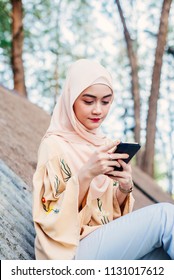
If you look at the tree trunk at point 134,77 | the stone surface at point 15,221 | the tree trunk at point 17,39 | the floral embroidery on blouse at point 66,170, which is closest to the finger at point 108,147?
the floral embroidery on blouse at point 66,170

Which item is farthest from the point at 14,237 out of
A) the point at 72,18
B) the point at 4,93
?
the point at 72,18

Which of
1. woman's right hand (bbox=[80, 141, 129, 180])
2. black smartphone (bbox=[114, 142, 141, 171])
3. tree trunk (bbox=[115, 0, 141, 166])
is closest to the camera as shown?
woman's right hand (bbox=[80, 141, 129, 180])

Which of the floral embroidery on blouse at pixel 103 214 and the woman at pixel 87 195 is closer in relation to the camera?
the woman at pixel 87 195

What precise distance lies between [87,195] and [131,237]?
1.07ft

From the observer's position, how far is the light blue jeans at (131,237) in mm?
2562

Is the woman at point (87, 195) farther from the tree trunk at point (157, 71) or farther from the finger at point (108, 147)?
the tree trunk at point (157, 71)

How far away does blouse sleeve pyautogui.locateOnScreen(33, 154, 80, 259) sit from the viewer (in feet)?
8.29

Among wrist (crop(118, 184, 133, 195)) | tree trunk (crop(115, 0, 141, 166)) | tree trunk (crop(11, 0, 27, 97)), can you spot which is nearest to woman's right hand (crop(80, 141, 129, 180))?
wrist (crop(118, 184, 133, 195))

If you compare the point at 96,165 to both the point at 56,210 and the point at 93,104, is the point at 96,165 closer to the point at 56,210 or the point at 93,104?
the point at 56,210

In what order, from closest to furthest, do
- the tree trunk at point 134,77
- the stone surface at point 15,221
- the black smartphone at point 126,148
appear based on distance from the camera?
→ the black smartphone at point 126,148 → the stone surface at point 15,221 → the tree trunk at point 134,77

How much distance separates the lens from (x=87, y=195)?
2.63m

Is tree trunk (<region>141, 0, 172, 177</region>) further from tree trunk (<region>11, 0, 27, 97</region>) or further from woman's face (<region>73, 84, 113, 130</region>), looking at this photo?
woman's face (<region>73, 84, 113, 130</region>)

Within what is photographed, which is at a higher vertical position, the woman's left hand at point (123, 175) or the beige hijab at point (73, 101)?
the beige hijab at point (73, 101)

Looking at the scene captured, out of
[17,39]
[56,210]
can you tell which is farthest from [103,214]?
[17,39]
